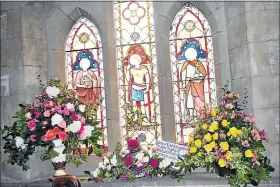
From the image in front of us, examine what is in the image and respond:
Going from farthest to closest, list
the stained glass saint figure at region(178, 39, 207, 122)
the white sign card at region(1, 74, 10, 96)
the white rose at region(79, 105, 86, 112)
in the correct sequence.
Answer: the stained glass saint figure at region(178, 39, 207, 122), the white sign card at region(1, 74, 10, 96), the white rose at region(79, 105, 86, 112)

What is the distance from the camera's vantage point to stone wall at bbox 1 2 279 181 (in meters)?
4.52

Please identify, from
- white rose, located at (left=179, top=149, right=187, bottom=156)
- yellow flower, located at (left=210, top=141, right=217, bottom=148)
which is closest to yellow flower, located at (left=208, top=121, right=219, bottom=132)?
yellow flower, located at (left=210, top=141, right=217, bottom=148)

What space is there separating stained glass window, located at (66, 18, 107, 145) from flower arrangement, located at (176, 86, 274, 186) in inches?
88.4

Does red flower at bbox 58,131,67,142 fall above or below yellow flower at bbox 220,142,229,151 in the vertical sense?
above

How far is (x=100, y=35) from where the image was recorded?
549 cm

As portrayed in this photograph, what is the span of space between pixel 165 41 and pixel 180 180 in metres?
2.21

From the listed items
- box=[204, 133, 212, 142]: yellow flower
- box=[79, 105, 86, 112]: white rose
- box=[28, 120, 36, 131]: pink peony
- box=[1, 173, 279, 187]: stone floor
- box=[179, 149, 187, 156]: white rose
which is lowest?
box=[1, 173, 279, 187]: stone floor

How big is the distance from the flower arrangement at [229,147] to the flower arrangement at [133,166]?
36cm

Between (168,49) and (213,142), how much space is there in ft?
7.63

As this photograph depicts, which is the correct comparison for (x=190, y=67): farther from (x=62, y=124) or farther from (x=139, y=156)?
(x=62, y=124)

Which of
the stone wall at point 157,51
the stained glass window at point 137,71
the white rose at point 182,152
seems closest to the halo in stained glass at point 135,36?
the stained glass window at point 137,71

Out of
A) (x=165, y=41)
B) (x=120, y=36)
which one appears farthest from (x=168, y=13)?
(x=120, y=36)

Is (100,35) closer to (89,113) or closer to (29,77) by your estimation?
(29,77)

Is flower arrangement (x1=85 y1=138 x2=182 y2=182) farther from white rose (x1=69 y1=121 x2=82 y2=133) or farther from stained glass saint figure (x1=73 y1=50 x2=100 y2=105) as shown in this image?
stained glass saint figure (x1=73 y1=50 x2=100 y2=105)
